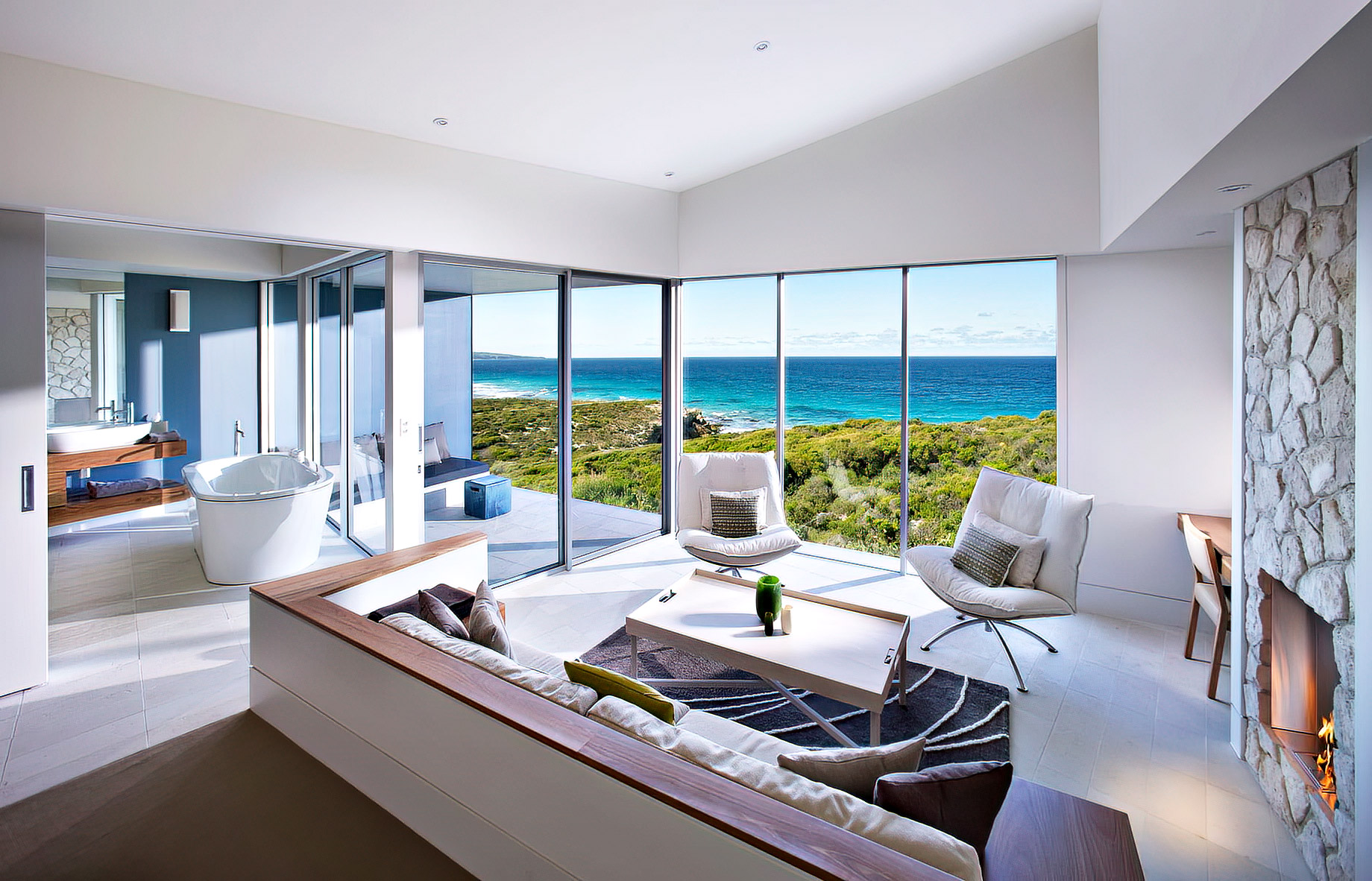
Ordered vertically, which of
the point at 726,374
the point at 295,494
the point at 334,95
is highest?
the point at 334,95

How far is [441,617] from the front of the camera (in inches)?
89.6

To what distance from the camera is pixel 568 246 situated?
4680mm

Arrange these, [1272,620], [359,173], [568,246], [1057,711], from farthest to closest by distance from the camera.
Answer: [568,246]
[359,173]
[1057,711]
[1272,620]

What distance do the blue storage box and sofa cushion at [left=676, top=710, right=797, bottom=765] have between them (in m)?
2.58

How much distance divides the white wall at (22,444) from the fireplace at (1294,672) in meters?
4.81

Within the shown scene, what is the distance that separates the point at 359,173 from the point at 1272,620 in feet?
14.8

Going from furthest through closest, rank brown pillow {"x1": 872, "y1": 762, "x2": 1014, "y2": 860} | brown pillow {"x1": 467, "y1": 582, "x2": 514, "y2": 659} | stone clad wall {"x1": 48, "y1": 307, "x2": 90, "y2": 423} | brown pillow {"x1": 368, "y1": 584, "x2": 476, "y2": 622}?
stone clad wall {"x1": 48, "y1": 307, "x2": 90, "y2": 423} < brown pillow {"x1": 368, "y1": 584, "x2": 476, "y2": 622} < brown pillow {"x1": 467, "y1": 582, "x2": 514, "y2": 659} < brown pillow {"x1": 872, "y1": 762, "x2": 1014, "y2": 860}

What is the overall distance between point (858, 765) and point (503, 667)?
932 millimetres

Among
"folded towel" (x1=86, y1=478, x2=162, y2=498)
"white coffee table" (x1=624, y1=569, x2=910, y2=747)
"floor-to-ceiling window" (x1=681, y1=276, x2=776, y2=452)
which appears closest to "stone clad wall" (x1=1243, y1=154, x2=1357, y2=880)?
"white coffee table" (x1=624, y1=569, x2=910, y2=747)

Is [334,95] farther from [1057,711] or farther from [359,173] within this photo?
[1057,711]

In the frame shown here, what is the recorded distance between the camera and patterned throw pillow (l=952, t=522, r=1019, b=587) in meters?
3.46

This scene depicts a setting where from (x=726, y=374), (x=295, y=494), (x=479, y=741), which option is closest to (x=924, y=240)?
(x=726, y=374)

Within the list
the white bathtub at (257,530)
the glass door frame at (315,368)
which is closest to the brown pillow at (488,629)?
the glass door frame at (315,368)

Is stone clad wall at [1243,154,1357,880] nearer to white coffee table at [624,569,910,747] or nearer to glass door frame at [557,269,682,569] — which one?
white coffee table at [624,569,910,747]
